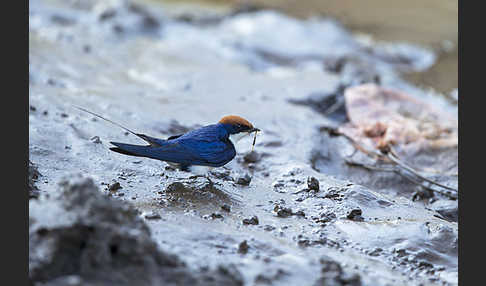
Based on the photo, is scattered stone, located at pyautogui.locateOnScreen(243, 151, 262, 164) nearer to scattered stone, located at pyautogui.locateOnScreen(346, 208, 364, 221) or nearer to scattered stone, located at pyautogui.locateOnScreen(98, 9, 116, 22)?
scattered stone, located at pyautogui.locateOnScreen(346, 208, 364, 221)

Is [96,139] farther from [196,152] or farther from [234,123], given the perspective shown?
[234,123]

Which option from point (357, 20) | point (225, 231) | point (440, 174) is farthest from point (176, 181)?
point (357, 20)

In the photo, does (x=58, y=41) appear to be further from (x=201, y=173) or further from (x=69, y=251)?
(x=69, y=251)

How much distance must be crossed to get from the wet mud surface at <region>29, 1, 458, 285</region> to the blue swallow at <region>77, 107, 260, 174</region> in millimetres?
177

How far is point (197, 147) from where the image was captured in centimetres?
391

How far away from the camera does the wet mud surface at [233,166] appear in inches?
99.3

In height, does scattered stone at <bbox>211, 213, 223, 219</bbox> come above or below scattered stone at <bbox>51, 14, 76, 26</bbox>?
below

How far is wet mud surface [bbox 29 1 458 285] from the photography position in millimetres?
2521

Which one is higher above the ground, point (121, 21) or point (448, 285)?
point (121, 21)

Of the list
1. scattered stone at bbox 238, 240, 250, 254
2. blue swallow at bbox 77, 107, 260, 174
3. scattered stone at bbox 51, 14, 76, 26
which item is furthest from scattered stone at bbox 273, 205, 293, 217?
scattered stone at bbox 51, 14, 76, 26

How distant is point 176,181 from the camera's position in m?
3.94

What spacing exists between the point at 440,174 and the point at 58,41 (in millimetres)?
5272

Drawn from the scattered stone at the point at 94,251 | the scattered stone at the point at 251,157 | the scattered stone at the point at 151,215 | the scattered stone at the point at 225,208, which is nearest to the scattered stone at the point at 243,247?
the scattered stone at the point at 94,251

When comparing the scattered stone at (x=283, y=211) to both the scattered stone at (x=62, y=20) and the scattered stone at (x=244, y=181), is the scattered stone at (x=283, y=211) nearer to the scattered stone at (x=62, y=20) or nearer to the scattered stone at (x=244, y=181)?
the scattered stone at (x=244, y=181)
